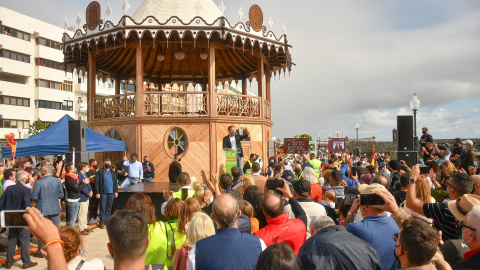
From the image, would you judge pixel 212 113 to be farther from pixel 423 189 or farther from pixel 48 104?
pixel 48 104

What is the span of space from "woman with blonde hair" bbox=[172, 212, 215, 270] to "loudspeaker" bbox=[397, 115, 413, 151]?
325 inches

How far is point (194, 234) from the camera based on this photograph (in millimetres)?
3902

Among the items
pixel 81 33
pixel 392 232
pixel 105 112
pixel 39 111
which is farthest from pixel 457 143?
pixel 39 111

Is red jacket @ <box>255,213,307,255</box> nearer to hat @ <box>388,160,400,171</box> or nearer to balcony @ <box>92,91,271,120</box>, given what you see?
hat @ <box>388,160,400,171</box>

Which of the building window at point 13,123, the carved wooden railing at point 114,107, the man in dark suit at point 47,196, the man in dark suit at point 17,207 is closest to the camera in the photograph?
A: the man in dark suit at point 17,207

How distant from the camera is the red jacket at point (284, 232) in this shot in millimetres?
4410

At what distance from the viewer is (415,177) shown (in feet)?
17.6

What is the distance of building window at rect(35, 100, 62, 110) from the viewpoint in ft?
166

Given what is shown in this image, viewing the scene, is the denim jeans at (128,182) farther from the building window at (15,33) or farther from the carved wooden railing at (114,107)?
the building window at (15,33)

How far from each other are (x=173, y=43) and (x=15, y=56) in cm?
3623

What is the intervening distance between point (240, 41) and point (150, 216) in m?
15.3

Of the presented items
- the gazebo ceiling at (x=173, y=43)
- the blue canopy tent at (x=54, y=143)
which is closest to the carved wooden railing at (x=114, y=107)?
the gazebo ceiling at (x=173, y=43)

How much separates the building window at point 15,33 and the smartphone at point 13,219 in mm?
52184

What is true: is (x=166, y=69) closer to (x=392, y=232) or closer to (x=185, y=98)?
(x=185, y=98)
